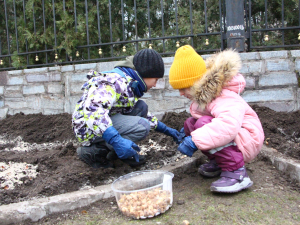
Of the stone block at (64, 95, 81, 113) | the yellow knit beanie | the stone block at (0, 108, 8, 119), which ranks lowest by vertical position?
the stone block at (0, 108, 8, 119)

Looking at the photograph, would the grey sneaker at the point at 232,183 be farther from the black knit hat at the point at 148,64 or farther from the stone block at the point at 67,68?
the stone block at the point at 67,68

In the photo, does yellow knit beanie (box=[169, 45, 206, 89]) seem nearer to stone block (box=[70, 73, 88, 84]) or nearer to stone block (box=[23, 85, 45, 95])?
stone block (box=[70, 73, 88, 84])

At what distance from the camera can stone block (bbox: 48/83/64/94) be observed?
4.27 metres

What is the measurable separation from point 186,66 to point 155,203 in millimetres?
932

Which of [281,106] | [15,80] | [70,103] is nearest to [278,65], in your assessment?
[281,106]

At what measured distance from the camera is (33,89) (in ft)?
14.7

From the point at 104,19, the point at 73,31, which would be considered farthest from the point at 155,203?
the point at 104,19

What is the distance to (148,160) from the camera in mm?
2656

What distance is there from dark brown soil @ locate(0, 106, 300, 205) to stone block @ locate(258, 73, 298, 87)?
1.05ft

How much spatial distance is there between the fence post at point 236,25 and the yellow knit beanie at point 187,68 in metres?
1.85

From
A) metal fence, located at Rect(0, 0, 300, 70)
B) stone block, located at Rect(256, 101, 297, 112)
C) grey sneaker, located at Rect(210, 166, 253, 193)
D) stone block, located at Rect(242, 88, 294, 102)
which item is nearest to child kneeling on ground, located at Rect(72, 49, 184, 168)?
grey sneaker, located at Rect(210, 166, 253, 193)

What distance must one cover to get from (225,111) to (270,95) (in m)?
1.97

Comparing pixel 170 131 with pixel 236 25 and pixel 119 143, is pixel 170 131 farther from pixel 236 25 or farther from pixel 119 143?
pixel 236 25

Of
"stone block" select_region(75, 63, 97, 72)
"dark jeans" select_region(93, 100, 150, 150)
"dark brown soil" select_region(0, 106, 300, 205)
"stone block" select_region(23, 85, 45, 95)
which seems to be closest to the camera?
"dark brown soil" select_region(0, 106, 300, 205)
